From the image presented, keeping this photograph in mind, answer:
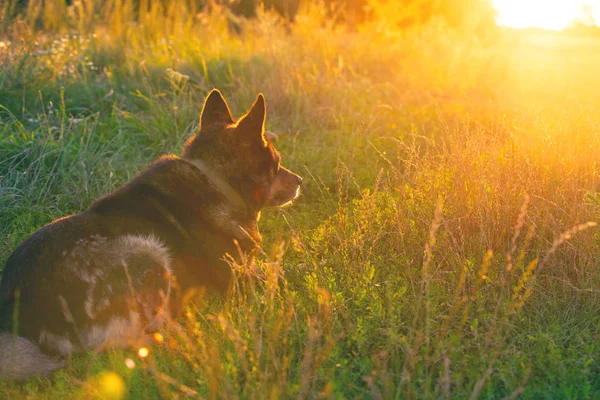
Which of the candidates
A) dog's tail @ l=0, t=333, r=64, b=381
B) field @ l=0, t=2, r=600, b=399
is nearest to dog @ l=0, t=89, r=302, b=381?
dog's tail @ l=0, t=333, r=64, b=381

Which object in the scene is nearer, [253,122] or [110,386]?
[110,386]

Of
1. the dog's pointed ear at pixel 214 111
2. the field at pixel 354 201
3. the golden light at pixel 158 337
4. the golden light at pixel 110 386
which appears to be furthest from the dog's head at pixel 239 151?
the golden light at pixel 110 386

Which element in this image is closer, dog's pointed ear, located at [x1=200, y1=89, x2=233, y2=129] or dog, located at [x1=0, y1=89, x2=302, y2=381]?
dog, located at [x1=0, y1=89, x2=302, y2=381]

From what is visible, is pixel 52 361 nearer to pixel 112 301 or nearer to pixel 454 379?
pixel 112 301

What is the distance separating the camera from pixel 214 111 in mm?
4297

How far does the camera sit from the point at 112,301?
3.26m

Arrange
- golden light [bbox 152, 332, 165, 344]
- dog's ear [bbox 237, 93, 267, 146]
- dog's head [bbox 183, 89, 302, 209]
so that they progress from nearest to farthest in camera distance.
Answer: golden light [bbox 152, 332, 165, 344] < dog's ear [bbox 237, 93, 267, 146] < dog's head [bbox 183, 89, 302, 209]

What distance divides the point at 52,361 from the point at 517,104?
23.3ft

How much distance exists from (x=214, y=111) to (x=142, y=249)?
4.30 feet

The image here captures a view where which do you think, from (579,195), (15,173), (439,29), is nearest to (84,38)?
(15,173)

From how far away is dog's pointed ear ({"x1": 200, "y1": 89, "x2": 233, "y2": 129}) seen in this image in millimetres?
4254

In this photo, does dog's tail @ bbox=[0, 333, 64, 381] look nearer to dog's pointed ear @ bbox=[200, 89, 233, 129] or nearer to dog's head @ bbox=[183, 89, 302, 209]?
dog's head @ bbox=[183, 89, 302, 209]

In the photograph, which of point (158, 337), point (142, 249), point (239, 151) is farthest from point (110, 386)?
point (239, 151)

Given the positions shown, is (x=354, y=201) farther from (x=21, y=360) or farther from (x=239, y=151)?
(x=21, y=360)
